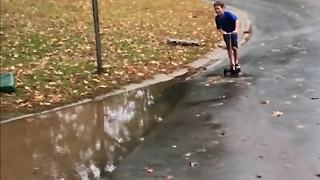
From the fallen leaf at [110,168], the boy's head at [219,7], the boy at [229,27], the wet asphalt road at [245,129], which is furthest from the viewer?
the boy at [229,27]

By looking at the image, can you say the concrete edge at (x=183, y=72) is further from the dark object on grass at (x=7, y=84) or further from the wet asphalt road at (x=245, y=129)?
the dark object on grass at (x=7, y=84)

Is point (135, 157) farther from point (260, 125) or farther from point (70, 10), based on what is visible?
point (70, 10)

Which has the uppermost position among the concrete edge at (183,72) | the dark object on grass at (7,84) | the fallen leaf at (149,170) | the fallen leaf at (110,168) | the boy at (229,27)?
the boy at (229,27)

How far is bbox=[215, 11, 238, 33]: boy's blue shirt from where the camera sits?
11516mm

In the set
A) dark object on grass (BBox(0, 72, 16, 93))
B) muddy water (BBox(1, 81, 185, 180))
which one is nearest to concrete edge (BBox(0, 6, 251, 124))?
muddy water (BBox(1, 81, 185, 180))

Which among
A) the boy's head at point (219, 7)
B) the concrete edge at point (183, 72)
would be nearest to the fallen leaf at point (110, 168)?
the concrete edge at point (183, 72)

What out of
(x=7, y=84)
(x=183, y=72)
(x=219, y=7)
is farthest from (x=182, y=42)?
(x=7, y=84)

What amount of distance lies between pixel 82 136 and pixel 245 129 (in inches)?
86.2

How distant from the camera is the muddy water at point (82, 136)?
720 cm

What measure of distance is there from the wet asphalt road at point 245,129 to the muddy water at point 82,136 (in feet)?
0.90

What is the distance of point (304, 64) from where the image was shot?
487 inches

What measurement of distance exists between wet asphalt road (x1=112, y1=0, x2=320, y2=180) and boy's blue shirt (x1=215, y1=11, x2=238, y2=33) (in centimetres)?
93

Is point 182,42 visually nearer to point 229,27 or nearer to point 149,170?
point 229,27

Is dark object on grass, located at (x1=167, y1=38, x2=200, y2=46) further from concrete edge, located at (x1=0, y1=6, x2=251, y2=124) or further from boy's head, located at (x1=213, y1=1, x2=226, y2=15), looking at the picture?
boy's head, located at (x1=213, y1=1, x2=226, y2=15)
